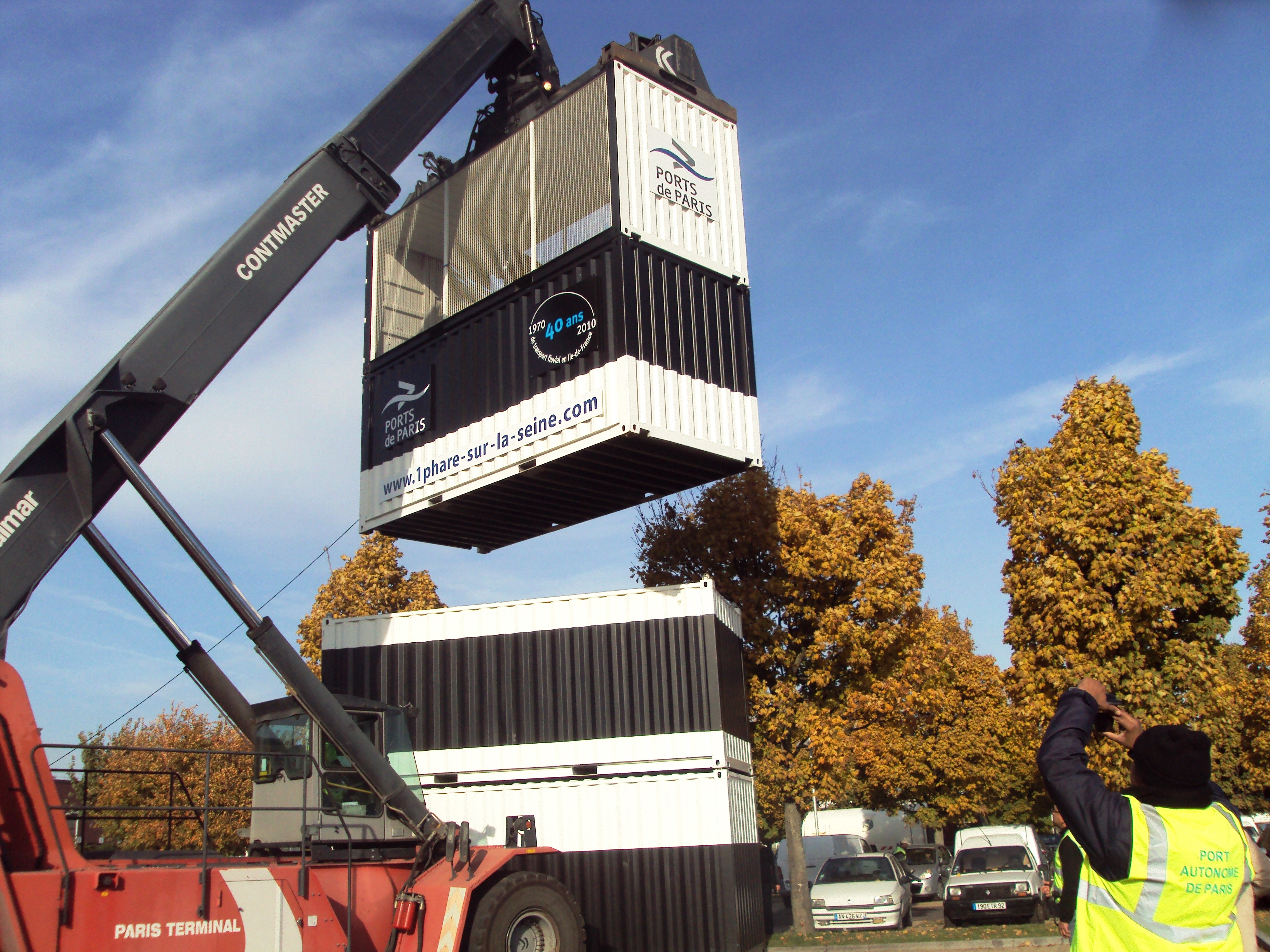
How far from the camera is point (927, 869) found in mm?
26281

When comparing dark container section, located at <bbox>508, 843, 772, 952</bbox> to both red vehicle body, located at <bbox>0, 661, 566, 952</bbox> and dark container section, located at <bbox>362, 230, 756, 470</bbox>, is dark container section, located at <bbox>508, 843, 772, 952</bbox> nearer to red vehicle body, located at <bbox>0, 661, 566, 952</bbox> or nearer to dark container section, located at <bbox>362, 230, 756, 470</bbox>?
red vehicle body, located at <bbox>0, 661, 566, 952</bbox>

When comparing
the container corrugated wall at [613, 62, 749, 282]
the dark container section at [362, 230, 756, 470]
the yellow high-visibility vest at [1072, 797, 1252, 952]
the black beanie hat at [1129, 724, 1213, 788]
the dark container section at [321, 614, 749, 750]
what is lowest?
the yellow high-visibility vest at [1072, 797, 1252, 952]

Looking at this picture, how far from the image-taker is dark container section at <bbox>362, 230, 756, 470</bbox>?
11344 millimetres

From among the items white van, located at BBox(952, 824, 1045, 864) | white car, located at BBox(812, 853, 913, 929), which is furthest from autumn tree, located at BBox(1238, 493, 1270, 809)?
white car, located at BBox(812, 853, 913, 929)

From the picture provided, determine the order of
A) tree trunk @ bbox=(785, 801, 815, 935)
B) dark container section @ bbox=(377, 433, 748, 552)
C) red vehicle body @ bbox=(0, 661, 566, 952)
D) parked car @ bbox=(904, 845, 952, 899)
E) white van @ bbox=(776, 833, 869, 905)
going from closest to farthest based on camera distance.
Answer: red vehicle body @ bbox=(0, 661, 566, 952)
dark container section @ bbox=(377, 433, 748, 552)
tree trunk @ bbox=(785, 801, 815, 935)
parked car @ bbox=(904, 845, 952, 899)
white van @ bbox=(776, 833, 869, 905)

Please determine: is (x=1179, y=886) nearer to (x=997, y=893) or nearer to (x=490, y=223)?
(x=490, y=223)

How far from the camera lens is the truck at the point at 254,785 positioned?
6383 mm

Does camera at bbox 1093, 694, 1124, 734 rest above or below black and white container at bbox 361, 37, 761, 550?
below

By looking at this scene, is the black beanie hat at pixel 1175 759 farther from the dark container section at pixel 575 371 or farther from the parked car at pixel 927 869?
the parked car at pixel 927 869

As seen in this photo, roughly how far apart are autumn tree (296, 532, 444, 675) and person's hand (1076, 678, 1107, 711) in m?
19.6

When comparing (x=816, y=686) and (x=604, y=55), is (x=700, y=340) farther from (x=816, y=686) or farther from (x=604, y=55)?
(x=816, y=686)

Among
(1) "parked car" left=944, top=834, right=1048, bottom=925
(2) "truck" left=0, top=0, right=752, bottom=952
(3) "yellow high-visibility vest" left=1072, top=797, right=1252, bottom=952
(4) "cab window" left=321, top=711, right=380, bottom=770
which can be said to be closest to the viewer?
(3) "yellow high-visibility vest" left=1072, top=797, right=1252, bottom=952

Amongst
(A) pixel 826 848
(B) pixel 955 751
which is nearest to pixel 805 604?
(B) pixel 955 751

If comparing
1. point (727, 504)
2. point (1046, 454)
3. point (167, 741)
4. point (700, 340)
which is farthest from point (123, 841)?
point (167, 741)
